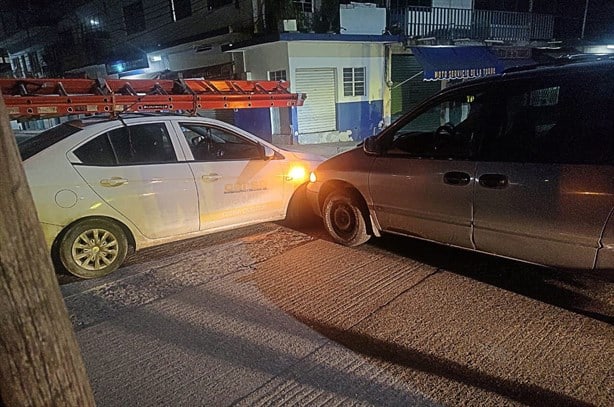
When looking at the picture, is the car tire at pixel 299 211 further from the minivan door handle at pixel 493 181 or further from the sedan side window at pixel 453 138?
the minivan door handle at pixel 493 181

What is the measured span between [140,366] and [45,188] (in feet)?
7.13

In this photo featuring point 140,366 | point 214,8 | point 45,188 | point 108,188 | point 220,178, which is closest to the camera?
point 140,366

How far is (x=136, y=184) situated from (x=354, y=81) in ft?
37.7

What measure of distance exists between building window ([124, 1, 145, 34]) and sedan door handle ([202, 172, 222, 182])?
64.5 ft

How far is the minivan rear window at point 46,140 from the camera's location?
14.1 feet

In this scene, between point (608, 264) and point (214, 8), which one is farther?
point (214, 8)

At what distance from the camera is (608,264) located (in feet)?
10.3

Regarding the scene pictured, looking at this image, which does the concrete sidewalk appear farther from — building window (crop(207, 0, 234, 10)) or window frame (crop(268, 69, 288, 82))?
building window (crop(207, 0, 234, 10))

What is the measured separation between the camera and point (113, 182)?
4.41 meters

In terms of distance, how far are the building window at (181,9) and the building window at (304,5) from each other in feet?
20.0

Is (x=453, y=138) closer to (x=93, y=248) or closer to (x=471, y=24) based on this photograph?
(x=93, y=248)

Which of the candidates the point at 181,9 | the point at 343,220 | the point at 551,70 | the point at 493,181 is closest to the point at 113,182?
the point at 343,220

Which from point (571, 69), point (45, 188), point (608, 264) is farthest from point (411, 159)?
point (45, 188)

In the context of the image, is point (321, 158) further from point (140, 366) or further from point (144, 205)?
point (140, 366)
